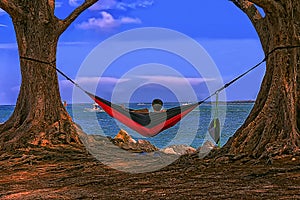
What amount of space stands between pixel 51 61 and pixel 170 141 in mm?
18921

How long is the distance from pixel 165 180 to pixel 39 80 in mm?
2967

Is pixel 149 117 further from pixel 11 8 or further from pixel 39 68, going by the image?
pixel 11 8

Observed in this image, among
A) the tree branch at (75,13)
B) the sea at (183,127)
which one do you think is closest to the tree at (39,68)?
the tree branch at (75,13)

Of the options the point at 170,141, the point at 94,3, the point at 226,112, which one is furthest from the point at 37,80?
→ the point at 226,112

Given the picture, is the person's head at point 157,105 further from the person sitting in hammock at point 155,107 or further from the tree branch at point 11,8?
the tree branch at point 11,8

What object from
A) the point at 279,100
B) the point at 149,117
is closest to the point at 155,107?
the point at 149,117

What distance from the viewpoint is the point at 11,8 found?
6422 millimetres

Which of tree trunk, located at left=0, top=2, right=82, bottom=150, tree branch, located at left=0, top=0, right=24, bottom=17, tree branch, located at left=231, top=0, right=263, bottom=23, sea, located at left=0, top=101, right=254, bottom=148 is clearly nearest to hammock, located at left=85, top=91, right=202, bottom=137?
tree trunk, located at left=0, top=2, right=82, bottom=150

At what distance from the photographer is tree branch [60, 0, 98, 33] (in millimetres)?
6624

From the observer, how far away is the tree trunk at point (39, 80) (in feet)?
21.1

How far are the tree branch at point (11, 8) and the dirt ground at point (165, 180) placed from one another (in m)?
2.10

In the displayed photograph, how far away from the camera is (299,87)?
16.8ft

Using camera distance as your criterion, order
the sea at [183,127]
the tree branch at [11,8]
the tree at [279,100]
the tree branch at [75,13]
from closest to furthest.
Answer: the tree at [279,100]
the tree branch at [11,8]
the tree branch at [75,13]
the sea at [183,127]

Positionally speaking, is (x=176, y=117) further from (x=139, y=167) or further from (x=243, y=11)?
(x=243, y=11)
